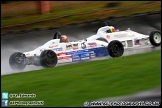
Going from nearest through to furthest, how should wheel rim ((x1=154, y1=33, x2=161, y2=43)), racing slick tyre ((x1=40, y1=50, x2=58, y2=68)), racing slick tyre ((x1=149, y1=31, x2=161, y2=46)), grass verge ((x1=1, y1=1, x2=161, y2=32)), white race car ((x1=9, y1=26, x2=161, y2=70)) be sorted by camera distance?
racing slick tyre ((x1=40, y1=50, x2=58, y2=68)) < white race car ((x1=9, y1=26, x2=161, y2=70)) < racing slick tyre ((x1=149, y1=31, x2=161, y2=46)) < wheel rim ((x1=154, y1=33, x2=161, y2=43)) < grass verge ((x1=1, y1=1, x2=161, y2=32))

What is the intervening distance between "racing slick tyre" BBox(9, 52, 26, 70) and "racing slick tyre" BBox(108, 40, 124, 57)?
8.61ft

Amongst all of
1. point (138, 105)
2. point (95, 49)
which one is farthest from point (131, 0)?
point (138, 105)

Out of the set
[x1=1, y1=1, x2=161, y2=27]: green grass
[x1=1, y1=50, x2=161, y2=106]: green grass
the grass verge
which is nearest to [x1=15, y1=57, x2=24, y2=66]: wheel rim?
[x1=1, y1=50, x2=161, y2=106]: green grass

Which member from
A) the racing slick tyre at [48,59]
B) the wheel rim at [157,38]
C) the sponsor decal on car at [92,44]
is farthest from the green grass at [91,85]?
the wheel rim at [157,38]

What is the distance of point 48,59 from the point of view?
12000 millimetres

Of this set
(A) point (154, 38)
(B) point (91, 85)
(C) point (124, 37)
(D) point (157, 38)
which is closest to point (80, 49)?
(C) point (124, 37)

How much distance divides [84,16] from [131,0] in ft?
18.6

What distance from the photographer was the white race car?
12164 millimetres

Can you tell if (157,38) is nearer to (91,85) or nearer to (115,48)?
(115,48)

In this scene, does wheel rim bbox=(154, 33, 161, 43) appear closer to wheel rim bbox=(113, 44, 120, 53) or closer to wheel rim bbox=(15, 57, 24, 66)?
wheel rim bbox=(113, 44, 120, 53)

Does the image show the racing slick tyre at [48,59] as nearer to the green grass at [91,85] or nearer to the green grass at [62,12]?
the green grass at [91,85]

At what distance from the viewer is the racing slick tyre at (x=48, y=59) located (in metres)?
11.9

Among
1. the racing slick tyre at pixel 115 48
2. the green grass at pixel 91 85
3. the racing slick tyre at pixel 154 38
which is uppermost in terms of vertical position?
the racing slick tyre at pixel 154 38

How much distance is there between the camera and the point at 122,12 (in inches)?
783
